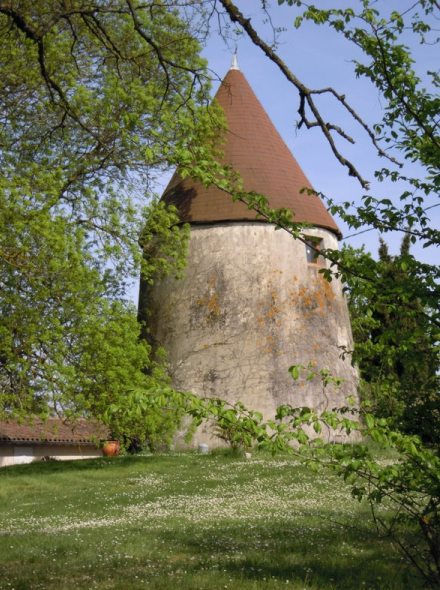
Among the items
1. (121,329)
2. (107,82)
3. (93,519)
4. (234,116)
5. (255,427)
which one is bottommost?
(93,519)

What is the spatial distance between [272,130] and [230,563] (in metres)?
17.0

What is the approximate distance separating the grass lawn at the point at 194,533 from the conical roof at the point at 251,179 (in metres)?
7.04

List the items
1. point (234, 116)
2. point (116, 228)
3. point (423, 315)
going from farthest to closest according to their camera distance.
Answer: point (234, 116) < point (116, 228) < point (423, 315)

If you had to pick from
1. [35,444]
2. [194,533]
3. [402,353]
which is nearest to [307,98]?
[402,353]

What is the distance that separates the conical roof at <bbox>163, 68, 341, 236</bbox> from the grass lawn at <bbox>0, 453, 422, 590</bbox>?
277 inches

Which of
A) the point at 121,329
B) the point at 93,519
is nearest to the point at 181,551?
the point at 93,519

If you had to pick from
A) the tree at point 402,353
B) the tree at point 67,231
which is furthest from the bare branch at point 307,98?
the tree at point 67,231

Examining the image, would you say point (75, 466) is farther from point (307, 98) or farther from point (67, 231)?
point (307, 98)

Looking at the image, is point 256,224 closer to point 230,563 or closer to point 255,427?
point 230,563

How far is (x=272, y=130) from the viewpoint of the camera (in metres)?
21.6

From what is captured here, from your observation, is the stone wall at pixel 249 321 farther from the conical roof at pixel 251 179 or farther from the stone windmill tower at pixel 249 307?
the conical roof at pixel 251 179

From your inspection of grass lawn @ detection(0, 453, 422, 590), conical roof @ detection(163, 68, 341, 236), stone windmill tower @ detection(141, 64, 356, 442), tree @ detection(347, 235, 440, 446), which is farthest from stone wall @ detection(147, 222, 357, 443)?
tree @ detection(347, 235, 440, 446)

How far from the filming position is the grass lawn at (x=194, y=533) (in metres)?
5.93

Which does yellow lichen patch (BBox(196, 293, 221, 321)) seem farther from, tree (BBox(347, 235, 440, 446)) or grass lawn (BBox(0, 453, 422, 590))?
tree (BBox(347, 235, 440, 446))
